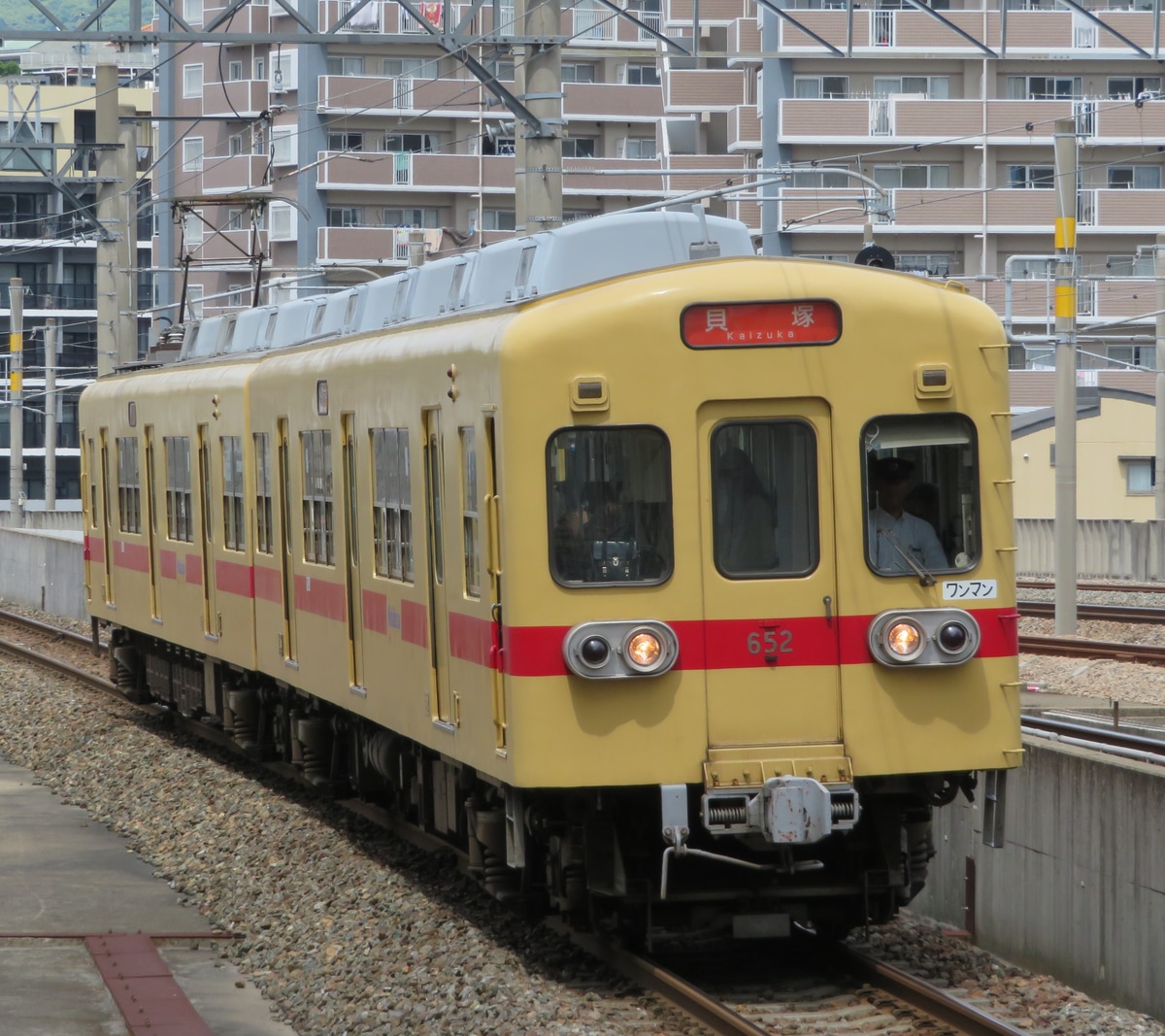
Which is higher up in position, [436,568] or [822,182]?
[822,182]

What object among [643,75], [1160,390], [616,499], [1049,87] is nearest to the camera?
[616,499]

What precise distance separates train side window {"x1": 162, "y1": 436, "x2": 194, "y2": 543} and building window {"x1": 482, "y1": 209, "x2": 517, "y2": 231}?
43192 mm

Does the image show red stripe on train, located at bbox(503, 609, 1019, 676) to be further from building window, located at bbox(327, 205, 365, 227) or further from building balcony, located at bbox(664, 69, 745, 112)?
building window, located at bbox(327, 205, 365, 227)

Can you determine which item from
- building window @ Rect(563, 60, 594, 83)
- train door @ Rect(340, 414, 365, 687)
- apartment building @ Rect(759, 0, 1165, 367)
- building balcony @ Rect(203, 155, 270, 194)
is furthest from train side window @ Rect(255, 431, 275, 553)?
building window @ Rect(563, 60, 594, 83)

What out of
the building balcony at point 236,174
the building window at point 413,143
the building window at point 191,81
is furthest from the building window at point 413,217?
the building window at point 191,81

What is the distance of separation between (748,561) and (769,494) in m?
0.27

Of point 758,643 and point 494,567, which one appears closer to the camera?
point 758,643

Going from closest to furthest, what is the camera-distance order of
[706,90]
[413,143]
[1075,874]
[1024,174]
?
[1075,874]
[1024,174]
[706,90]
[413,143]

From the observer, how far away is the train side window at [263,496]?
40.4 ft

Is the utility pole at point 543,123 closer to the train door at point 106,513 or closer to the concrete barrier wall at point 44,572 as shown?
the train door at point 106,513

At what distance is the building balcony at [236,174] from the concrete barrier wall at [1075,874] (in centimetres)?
5062

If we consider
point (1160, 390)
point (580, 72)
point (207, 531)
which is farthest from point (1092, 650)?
point (580, 72)

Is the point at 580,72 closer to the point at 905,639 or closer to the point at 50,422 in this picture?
the point at 50,422

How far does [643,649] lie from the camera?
7.42 meters
